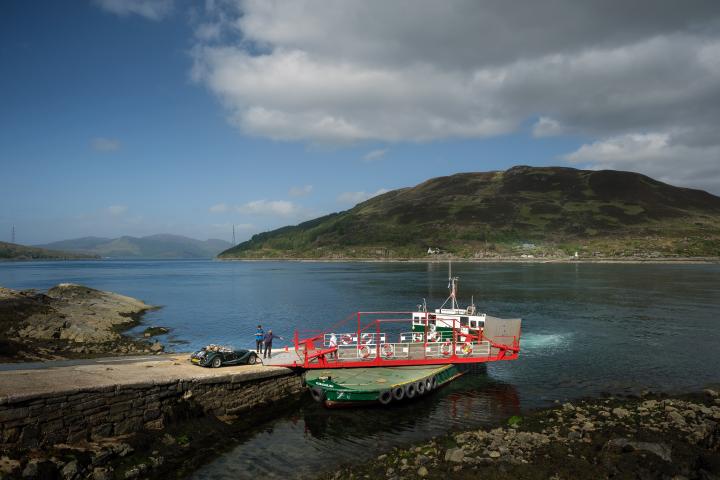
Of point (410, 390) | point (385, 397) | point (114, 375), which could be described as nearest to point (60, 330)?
point (114, 375)

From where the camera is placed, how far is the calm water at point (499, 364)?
27.6m

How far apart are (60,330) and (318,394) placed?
1466 inches

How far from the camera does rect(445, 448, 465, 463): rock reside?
2261 cm

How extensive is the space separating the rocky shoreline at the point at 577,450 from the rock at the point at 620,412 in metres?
0.06

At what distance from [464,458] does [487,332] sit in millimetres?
21753

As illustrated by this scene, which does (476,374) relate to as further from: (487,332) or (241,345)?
(241,345)

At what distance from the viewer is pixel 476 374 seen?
139ft

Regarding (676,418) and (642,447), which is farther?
(676,418)

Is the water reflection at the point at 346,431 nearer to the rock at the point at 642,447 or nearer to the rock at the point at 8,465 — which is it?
the rock at the point at 8,465

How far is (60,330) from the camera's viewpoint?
171 feet

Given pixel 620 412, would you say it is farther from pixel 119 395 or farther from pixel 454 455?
pixel 119 395

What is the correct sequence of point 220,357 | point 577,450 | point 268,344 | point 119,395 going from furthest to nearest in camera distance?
point 268,344, point 220,357, point 119,395, point 577,450

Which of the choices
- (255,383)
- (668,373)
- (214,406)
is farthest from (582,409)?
(214,406)

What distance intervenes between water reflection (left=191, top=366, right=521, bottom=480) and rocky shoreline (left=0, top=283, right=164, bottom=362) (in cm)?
2574
